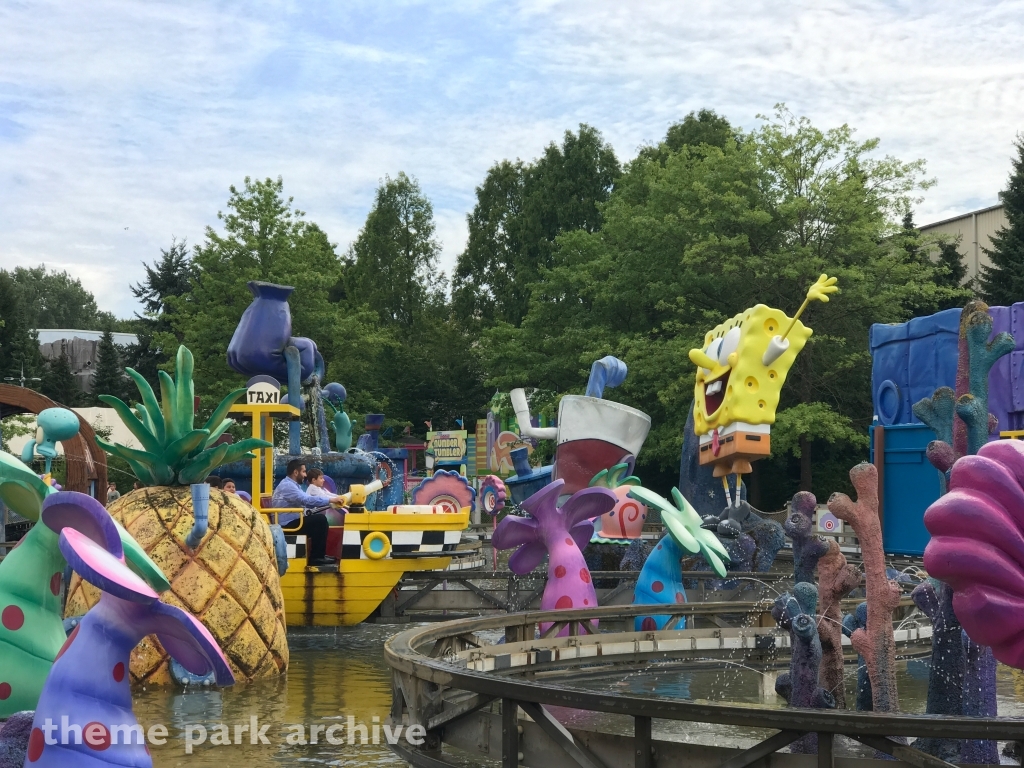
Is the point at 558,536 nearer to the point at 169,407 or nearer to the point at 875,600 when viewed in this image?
the point at 169,407

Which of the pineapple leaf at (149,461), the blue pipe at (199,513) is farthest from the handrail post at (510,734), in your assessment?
the pineapple leaf at (149,461)

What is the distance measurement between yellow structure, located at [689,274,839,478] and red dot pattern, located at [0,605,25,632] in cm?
1040

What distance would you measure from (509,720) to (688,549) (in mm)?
5390

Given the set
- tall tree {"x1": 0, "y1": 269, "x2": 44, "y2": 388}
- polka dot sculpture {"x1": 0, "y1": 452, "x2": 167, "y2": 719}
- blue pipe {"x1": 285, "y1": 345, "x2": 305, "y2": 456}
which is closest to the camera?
polka dot sculpture {"x1": 0, "y1": 452, "x2": 167, "y2": 719}

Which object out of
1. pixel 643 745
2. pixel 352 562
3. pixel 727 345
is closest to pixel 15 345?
pixel 352 562

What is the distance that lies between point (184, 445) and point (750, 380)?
25.3ft

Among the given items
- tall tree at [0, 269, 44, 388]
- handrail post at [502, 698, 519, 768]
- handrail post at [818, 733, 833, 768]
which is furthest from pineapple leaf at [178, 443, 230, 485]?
tall tree at [0, 269, 44, 388]

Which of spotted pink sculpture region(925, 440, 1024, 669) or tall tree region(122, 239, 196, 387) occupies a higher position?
tall tree region(122, 239, 196, 387)

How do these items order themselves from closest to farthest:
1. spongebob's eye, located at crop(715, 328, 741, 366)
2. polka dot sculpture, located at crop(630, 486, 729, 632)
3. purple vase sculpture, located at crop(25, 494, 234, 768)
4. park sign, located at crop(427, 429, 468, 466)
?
purple vase sculpture, located at crop(25, 494, 234, 768), polka dot sculpture, located at crop(630, 486, 729, 632), spongebob's eye, located at crop(715, 328, 741, 366), park sign, located at crop(427, 429, 468, 466)

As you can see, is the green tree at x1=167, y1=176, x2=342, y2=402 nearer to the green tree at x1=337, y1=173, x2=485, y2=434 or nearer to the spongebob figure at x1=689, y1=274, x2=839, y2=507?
the green tree at x1=337, y1=173, x2=485, y2=434

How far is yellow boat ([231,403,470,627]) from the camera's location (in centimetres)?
1308

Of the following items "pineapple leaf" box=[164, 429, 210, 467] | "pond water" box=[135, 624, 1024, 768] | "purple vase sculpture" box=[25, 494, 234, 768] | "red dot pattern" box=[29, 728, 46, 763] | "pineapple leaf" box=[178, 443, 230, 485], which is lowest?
"pond water" box=[135, 624, 1024, 768]

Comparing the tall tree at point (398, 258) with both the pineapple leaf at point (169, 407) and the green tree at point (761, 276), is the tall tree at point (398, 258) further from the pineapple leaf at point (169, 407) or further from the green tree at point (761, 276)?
the pineapple leaf at point (169, 407)

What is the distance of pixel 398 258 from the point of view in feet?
163
